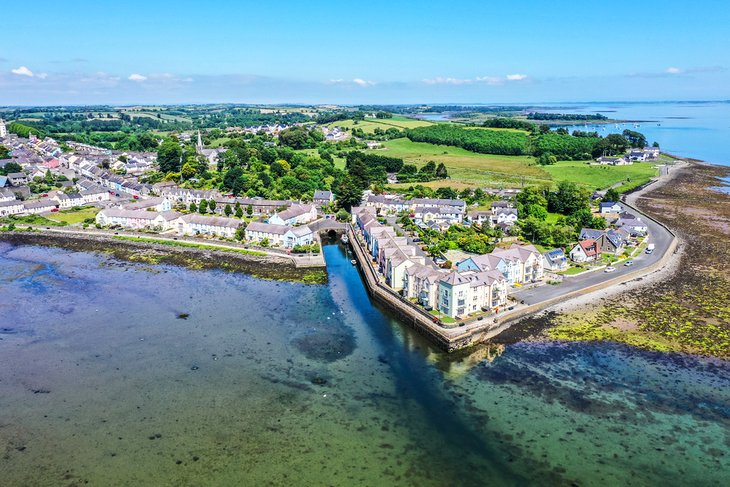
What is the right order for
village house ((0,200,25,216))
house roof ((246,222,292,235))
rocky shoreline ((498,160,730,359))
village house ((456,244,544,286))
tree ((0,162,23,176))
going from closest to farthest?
rocky shoreline ((498,160,730,359))
village house ((456,244,544,286))
house roof ((246,222,292,235))
village house ((0,200,25,216))
tree ((0,162,23,176))

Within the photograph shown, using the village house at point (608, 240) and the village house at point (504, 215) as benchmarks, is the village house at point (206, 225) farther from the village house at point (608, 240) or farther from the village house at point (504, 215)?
the village house at point (608, 240)

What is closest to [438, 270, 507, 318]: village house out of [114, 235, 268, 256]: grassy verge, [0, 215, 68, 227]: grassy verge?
[114, 235, 268, 256]: grassy verge

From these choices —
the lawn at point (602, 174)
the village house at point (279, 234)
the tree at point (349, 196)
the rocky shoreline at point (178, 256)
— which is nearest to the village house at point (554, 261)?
the rocky shoreline at point (178, 256)

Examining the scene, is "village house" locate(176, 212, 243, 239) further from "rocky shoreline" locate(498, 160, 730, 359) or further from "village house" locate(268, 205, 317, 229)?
"rocky shoreline" locate(498, 160, 730, 359)

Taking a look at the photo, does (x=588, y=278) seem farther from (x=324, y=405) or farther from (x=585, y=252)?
(x=324, y=405)

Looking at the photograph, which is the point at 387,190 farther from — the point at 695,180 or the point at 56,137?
the point at 56,137

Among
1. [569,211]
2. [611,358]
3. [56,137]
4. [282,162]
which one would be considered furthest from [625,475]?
[56,137]
